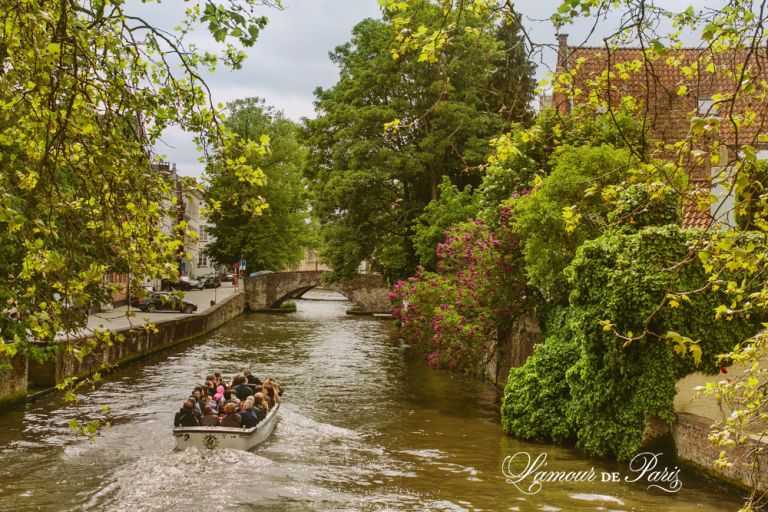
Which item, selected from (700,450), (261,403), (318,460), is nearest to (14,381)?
(261,403)

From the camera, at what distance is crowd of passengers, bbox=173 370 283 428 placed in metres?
15.3

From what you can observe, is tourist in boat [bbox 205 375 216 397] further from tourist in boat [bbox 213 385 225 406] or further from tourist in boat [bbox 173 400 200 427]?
tourist in boat [bbox 173 400 200 427]

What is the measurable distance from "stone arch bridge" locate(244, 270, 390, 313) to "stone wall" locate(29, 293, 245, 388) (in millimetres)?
8237

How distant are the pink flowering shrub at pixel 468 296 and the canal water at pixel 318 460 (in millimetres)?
1216

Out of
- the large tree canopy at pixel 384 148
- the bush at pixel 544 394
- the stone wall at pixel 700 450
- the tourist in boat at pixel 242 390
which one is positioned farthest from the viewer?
the large tree canopy at pixel 384 148

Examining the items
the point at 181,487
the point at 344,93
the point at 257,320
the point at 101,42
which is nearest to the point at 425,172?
the point at 344,93

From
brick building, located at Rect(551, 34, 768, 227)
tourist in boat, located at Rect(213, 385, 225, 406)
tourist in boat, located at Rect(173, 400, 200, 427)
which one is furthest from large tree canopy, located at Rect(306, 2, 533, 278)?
brick building, located at Rect(551, 34, 768, 227)

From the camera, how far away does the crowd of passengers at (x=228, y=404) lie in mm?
15297

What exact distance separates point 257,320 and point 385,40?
71.8 feet

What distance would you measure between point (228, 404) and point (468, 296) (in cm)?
858

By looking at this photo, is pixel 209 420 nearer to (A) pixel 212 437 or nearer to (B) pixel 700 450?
(A) pixel 212 437

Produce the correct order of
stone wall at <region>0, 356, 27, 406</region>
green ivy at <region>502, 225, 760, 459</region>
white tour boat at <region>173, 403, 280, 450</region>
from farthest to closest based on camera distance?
1. stone wall at <region>0, 356, 27, 406</region>
2. white tour boat at <region>173, 403, 280, 450</region>
3. green ivy at <region>502, 225, 760, 459</region>

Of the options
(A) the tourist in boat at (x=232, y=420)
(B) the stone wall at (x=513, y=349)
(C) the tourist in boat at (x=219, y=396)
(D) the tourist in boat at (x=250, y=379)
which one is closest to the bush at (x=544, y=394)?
(B) the stone wall at (x=513, y=349)

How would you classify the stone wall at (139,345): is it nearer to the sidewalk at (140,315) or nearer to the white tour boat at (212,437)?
the sidewalk at (140,315)
